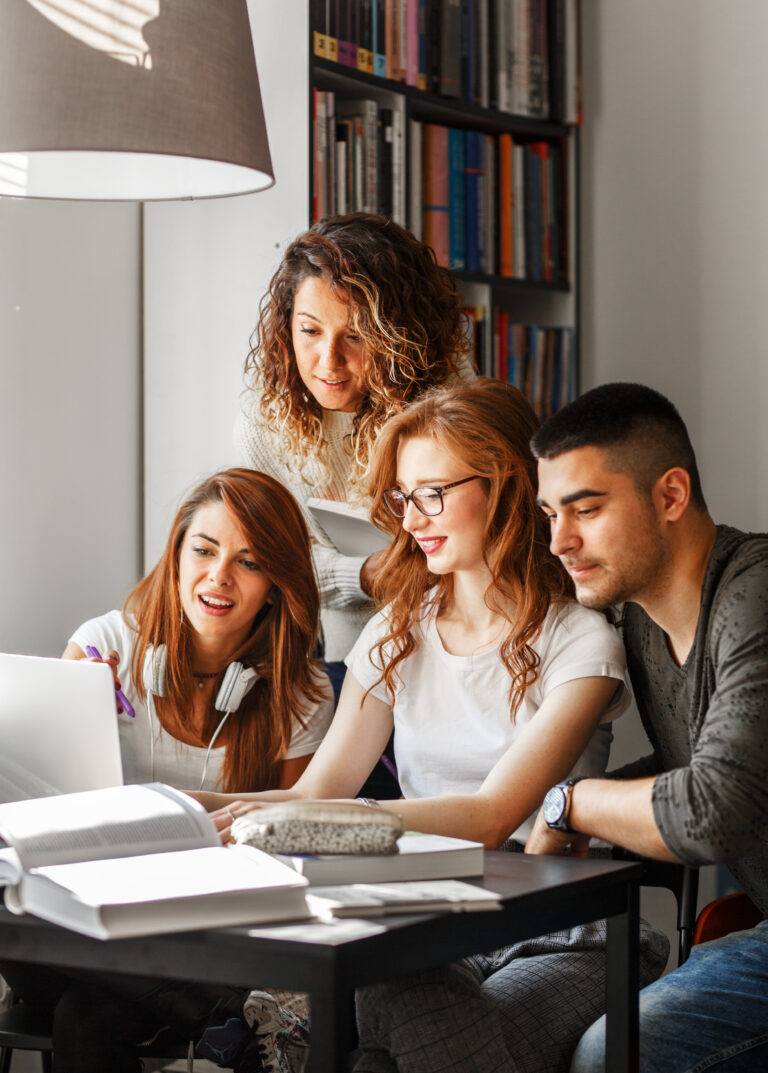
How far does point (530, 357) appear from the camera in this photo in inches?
129

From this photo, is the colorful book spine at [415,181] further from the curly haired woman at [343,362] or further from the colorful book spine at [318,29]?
the curly haired woman at [343,362]

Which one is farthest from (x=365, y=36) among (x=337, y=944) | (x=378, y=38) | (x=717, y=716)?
(x=337, y=944)

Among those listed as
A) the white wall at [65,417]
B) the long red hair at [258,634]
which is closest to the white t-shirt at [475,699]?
the long red hair at [258,634]

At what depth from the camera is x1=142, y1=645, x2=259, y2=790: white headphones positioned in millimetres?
1897

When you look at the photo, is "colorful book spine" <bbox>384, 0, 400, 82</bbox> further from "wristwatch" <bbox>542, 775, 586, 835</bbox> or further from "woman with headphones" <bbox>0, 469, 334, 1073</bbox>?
"wristwatch" <bbox>542, 775, 586, 835</bbox>

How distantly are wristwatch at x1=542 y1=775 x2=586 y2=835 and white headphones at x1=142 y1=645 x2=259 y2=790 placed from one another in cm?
62

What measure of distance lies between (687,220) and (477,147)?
2.11ft

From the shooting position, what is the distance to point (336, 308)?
226cm

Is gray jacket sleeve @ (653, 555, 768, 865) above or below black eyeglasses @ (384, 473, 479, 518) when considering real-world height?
below

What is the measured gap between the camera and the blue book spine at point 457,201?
10.0 ft

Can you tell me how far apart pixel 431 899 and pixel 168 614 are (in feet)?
3.34

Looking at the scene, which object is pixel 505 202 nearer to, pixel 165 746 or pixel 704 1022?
pixel 165 746

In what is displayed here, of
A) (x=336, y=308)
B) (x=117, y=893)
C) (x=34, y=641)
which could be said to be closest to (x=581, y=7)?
(x=336, y=308)

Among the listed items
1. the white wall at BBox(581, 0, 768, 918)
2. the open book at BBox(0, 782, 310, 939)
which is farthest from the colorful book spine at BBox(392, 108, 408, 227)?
the open book at BBox(0, 782, 310, 939)
